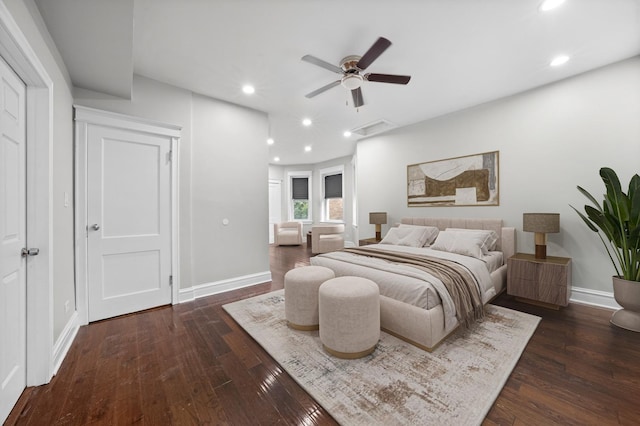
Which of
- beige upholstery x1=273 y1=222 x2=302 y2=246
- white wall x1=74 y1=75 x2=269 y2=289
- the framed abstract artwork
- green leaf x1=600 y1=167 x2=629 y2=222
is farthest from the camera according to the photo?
beige upholstery x1=273 y1=222 x2=302 y2=246

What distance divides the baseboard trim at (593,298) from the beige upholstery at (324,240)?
14.4ft

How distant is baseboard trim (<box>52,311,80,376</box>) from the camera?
1820 millimetres

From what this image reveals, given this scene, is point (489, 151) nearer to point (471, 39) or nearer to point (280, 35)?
point (471, 39)

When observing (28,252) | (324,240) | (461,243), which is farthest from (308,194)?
(28,252)

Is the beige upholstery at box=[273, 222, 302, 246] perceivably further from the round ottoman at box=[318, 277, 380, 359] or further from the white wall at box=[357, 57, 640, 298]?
the round ottoman at box=[318, 277, 380, 359]

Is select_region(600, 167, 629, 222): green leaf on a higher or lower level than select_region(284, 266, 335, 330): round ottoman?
higher

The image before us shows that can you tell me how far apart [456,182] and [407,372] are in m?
3.30

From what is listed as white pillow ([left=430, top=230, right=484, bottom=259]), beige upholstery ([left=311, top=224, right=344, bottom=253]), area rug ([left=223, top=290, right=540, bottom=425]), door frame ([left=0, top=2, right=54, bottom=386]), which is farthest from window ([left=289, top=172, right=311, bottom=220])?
door frame ([left=0, top=2, right=54, bottom=386])

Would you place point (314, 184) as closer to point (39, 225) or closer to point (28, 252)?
point (39, 225)

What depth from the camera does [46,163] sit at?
1.70m

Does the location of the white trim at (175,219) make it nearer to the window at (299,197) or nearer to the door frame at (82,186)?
the door frame at (82,186)

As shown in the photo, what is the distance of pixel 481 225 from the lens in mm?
3680

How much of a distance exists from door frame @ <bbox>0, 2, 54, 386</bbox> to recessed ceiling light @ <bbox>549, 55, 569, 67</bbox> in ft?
15.2

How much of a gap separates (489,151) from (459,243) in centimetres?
162
